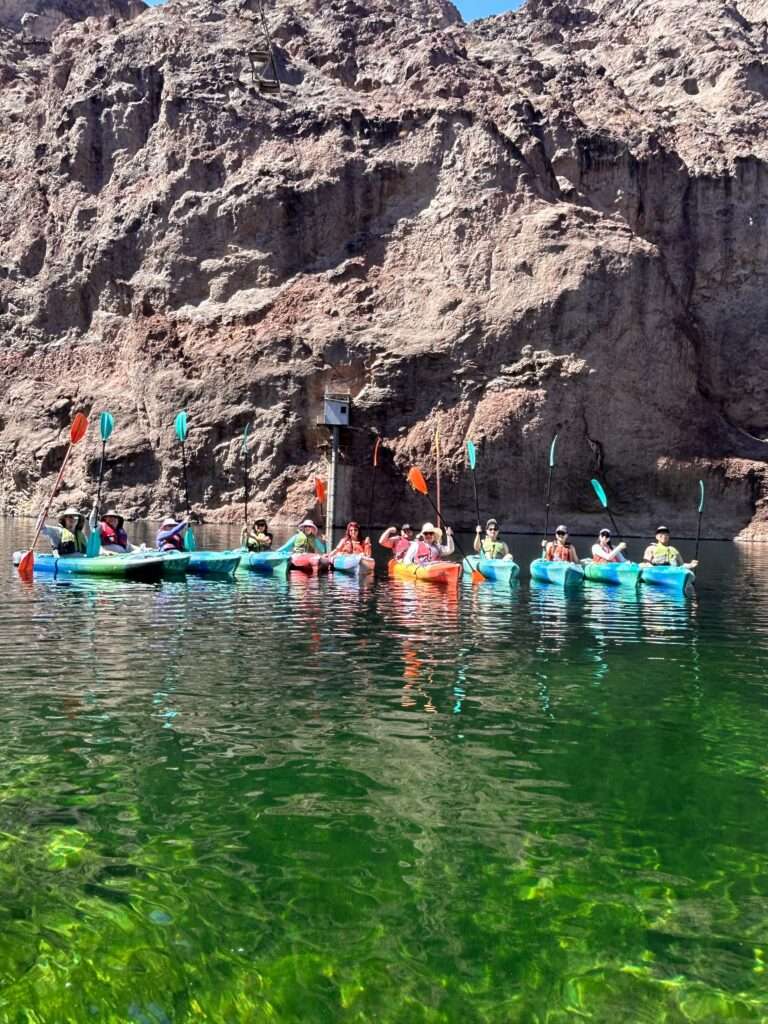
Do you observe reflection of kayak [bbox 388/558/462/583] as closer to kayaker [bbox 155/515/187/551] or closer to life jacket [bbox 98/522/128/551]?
kayaker [bbox 155/515/187/551]

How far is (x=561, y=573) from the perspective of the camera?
22.6 meters

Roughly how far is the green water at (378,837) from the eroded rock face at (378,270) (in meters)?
46.6

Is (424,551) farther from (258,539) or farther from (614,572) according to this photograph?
(614,572)

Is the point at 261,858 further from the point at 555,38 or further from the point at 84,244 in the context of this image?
the point at 555,38

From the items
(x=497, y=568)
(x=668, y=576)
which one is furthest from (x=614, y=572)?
(x=497, y=568)

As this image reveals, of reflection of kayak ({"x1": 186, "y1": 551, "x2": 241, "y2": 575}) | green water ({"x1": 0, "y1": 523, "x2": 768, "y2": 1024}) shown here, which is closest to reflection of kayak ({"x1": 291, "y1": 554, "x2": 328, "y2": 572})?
reflection of kayak ({"x1": 186, "y1": 551, "x2": 241, "y2": 575})

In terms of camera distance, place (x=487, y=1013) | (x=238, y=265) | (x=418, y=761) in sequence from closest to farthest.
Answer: (x=487, y=1013)
(x=418, y=761)
(x=238, y=265)

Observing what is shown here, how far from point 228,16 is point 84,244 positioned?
22927 millimetres

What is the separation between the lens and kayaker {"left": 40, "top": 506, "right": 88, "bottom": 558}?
21.5m

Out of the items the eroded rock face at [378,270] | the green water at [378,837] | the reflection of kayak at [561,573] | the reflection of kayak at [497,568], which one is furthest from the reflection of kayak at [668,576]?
the eroded rock face at [378,270]

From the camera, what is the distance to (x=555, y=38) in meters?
91.2

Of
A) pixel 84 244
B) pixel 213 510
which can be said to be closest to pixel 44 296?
pixel 84 244

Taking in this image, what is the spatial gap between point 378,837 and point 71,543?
56.4 feet

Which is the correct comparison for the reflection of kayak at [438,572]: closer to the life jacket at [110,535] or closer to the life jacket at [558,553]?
the life jacket at [558,553]
